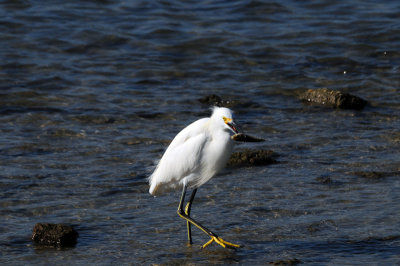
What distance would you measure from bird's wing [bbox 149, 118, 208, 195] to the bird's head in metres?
0.21

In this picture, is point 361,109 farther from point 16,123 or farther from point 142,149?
point 16,123

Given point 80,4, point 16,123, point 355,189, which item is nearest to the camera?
point 355,189

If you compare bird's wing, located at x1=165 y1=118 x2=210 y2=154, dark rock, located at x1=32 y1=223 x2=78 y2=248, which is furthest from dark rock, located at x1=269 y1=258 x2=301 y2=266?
dark rock, located at x1=32 y1=223 x2=78 y2=248

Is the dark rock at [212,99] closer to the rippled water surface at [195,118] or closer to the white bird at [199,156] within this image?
the rippled water surface at [195,118]

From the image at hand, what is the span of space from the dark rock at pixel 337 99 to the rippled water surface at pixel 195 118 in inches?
4.8

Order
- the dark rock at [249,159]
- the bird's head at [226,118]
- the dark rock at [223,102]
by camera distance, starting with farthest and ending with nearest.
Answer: the dark rock at [223,102] → the dark rock at [249,159] → the bird's head at [226,118]

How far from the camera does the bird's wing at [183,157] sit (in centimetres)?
547

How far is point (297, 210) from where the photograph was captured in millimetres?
6121

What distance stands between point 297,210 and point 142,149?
2441mm

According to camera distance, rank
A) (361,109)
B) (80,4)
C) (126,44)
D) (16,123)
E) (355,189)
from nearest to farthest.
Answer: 1. (355,189)
2. (16,123)
3. (361,109)
4. (126,44)
5. (80,4)

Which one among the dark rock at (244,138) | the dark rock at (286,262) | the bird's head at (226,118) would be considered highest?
the bird's head at (226,118)

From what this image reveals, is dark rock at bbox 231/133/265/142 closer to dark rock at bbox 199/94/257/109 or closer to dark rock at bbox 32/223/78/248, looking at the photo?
dark rock at bbox 32/223/78/248

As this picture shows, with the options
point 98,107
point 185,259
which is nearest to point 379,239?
point 185,259

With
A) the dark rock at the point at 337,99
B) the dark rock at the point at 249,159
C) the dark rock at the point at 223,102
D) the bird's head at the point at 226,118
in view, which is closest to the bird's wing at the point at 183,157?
the bird's head at the point at 226,118
